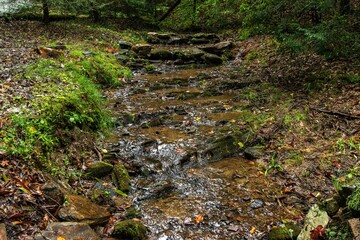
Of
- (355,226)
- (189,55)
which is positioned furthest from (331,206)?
(189,55)

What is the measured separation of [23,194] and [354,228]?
3517 mm

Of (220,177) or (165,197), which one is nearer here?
(165,197)

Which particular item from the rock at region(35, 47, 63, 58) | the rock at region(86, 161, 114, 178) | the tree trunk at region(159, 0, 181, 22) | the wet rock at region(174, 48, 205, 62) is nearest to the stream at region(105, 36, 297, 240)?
the rock at region(86, 161, 114, 178)

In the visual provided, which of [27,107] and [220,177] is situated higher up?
[27,107]

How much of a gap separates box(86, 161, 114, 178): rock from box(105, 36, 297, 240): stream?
1.28 feet

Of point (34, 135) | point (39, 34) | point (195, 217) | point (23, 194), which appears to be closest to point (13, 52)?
point (39, 34)

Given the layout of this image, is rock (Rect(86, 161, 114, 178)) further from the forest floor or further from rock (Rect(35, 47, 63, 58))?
rock (Rect(35, 47, 63, 58))

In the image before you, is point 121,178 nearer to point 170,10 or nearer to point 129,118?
point 129,118

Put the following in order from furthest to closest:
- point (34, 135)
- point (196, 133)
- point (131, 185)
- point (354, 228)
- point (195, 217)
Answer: point (196, 133)
point (131, 185)
point (34, 135)
point (195, 217)
point (354, 228)

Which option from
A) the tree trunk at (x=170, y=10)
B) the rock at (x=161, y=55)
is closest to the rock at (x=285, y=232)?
the rock at (x=161, y=55)

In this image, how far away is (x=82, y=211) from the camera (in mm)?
3777

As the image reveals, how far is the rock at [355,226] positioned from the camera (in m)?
2.85

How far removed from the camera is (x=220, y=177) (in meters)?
5.18

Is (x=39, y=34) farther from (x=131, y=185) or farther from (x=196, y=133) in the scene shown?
(x=131, y=185)
